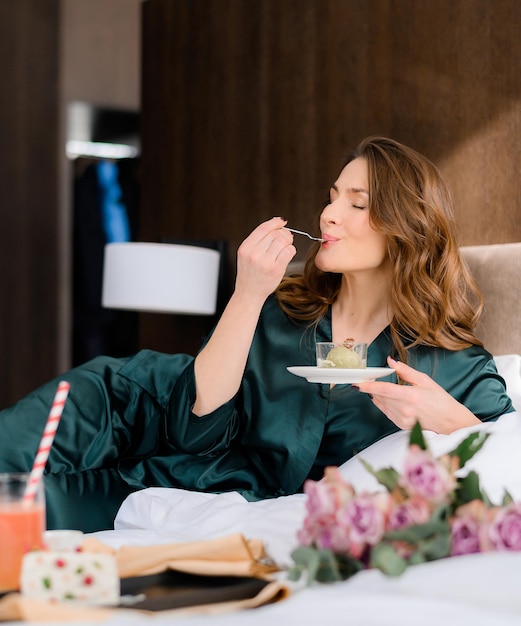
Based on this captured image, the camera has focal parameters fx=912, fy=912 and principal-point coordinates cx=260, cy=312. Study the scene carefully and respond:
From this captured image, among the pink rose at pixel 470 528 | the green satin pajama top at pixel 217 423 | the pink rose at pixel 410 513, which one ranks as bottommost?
the green satin pajama top at pixel 217 423

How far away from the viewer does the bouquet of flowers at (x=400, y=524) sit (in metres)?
1.04

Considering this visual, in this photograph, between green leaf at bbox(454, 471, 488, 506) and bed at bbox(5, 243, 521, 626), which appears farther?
green leaf at bbox(454, 471, 488, 506)

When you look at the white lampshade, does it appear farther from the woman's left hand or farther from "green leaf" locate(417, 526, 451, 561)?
"green leaf" locate(417, 526, 451, 561)

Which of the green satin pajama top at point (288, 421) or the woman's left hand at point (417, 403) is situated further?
the green satin pajama top at point (288, 421)

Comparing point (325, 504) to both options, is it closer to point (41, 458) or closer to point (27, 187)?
point (41, 458)

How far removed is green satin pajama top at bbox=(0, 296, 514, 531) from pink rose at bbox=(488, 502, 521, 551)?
105cm

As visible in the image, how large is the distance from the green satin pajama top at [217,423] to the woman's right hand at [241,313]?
0.04m

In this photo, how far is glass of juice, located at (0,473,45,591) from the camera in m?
1.06

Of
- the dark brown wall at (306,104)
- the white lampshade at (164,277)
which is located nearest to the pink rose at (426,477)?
the dark brown wall at (306,104)

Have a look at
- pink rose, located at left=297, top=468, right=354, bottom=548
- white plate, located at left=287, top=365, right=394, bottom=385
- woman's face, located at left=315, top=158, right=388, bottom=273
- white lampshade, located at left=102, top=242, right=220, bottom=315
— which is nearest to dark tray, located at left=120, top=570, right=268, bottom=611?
pink rose, located at left=297, top=468, right=354, bottom=548

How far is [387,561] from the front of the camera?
3.36ft

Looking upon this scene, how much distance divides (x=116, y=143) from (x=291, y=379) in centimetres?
383

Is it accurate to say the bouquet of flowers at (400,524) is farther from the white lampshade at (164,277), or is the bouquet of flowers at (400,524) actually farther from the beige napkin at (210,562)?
the white lampshade at (164,277)

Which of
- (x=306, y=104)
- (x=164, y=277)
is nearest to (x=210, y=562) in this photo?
(x=164, y=277)
